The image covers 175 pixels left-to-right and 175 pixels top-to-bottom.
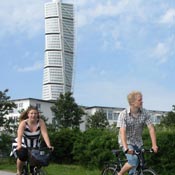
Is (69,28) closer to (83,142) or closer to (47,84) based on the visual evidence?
(47,84)

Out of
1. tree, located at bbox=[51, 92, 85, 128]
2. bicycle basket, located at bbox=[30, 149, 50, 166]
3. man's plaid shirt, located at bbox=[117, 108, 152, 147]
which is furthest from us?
tree, located at bbox=[51, 92, 85, 128]

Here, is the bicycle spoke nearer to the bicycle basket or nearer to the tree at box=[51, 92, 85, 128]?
the bicycle basket

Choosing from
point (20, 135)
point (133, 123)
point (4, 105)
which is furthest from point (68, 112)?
point (133, 123)

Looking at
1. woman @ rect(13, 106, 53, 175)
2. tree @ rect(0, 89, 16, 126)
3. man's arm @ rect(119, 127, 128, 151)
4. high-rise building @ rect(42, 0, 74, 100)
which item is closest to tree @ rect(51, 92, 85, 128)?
tree @ rect(0, 89, 16, 126)

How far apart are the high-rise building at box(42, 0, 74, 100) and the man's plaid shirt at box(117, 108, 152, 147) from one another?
480 feet

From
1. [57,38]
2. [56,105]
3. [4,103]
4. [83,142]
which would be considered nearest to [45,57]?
[57,38]

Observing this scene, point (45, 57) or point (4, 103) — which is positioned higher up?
point (45, 57)

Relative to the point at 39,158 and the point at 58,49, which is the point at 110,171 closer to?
the point at 39,158

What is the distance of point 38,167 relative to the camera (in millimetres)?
7891

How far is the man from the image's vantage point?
25.8ft

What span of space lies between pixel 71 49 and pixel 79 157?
504 feet

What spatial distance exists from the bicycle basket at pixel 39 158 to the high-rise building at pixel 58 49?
146 metres

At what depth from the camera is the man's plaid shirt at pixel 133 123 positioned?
8016 millimetres

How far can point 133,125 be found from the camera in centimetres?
804
